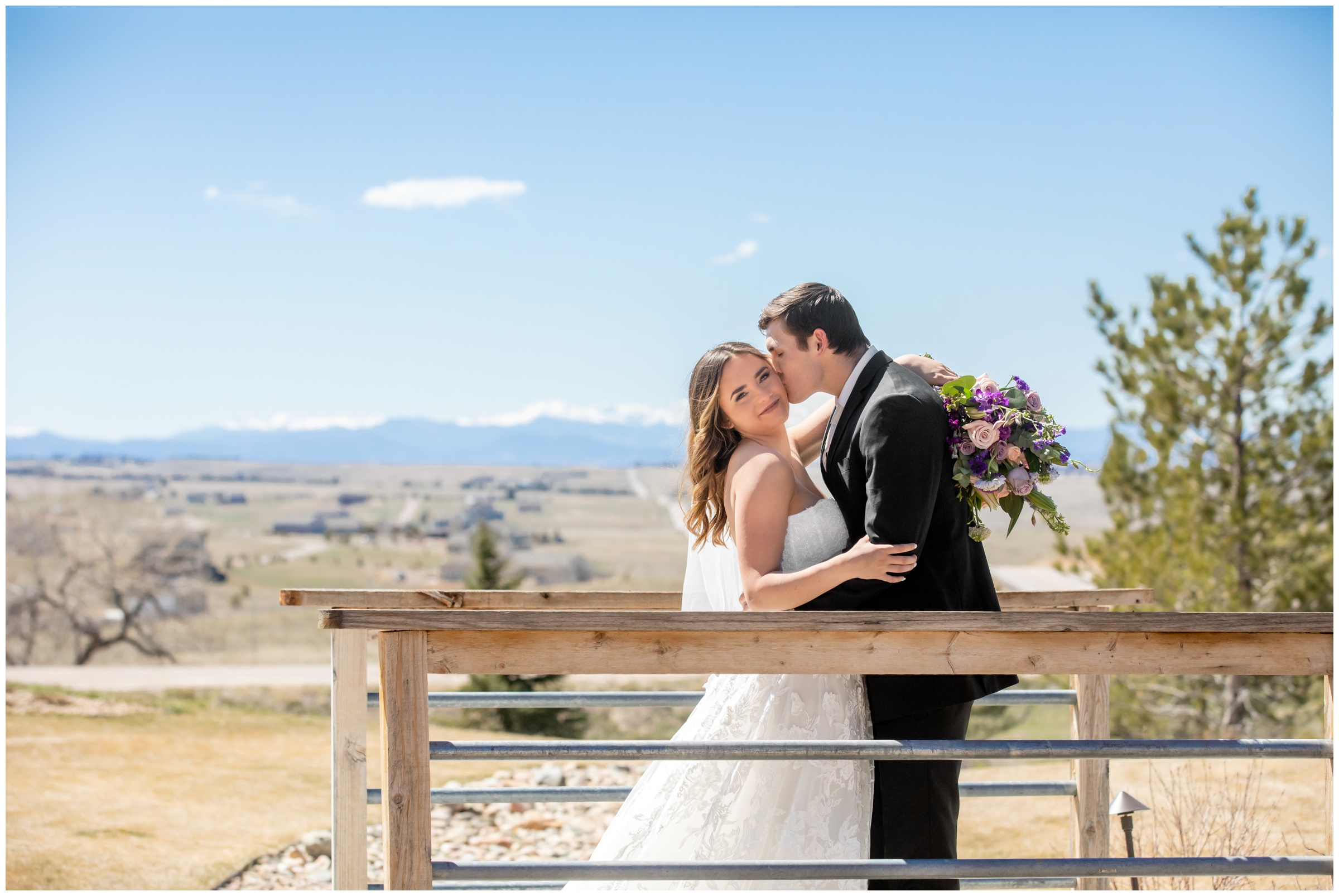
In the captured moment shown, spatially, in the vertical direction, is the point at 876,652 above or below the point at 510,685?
above

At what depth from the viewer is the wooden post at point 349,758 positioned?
2.76 m

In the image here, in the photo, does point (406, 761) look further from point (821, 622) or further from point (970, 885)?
point (970, 885)

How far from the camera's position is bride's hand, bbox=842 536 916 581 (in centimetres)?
232

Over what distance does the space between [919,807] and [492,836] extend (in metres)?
5.11

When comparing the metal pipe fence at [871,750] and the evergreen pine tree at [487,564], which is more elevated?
the metal pipe fence at [871,750]

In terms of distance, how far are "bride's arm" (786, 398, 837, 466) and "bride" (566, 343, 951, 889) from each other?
367mm

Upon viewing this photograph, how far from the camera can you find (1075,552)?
12.4 m

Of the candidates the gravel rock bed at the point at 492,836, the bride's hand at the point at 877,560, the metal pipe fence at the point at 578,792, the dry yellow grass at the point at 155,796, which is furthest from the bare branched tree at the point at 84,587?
the bride's hand at the point at 877,560

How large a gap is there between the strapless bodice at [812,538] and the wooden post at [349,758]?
1.21 meters

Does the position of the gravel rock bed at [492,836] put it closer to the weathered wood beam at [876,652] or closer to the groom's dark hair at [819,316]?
the groom's dark hair at [819,316]

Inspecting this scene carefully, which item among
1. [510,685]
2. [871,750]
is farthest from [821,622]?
[510,685]

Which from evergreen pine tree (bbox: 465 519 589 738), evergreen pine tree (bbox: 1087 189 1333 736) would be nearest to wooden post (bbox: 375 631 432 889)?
evergreen pine tree (bbox: 1087 189 1333 736)

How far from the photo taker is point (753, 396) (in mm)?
2824

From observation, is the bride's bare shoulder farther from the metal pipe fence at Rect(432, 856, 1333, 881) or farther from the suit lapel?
the metal pipe fence at Rect(432, 856, 1333, 881)
